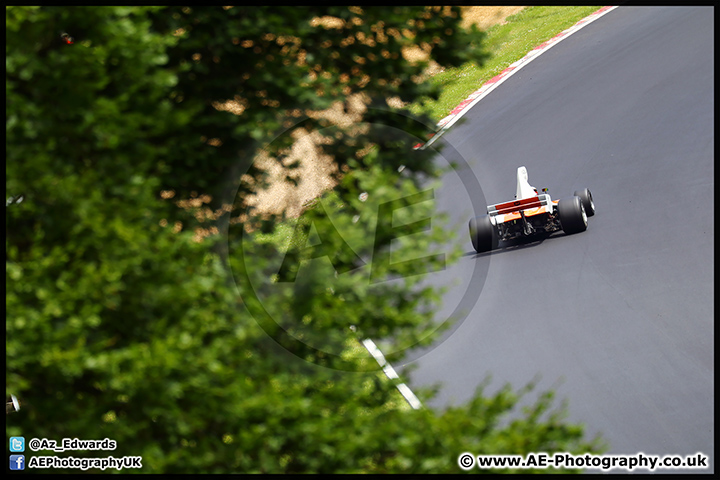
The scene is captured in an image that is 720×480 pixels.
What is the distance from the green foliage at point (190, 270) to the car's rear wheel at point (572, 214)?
9.30 meters

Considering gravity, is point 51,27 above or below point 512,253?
below

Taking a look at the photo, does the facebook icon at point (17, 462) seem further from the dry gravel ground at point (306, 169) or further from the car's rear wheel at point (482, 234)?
the car's rear wheel at point (482, 234)

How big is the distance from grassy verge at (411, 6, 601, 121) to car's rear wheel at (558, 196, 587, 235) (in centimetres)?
865

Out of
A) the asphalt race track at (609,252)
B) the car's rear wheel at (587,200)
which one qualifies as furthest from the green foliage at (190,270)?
the car's rear wheel at (587,200)

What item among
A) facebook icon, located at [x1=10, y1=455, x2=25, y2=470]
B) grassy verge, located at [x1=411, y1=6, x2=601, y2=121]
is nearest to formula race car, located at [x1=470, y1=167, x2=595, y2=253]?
grassy verge, located at [x1=411, y1=6, x2=601, y2=121]

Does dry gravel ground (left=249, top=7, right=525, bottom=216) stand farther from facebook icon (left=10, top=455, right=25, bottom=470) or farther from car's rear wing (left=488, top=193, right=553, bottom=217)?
car's rear wing (left=488, top=193, right=553, bottom=217)

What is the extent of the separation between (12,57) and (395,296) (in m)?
2.77

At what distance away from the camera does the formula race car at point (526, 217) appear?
14016 mm

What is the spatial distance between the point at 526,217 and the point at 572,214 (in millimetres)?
833

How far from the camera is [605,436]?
9555mm

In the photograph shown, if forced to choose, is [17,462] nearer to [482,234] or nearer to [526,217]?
[482,234]

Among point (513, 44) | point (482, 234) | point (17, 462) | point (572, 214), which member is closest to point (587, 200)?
point (572, 214)
